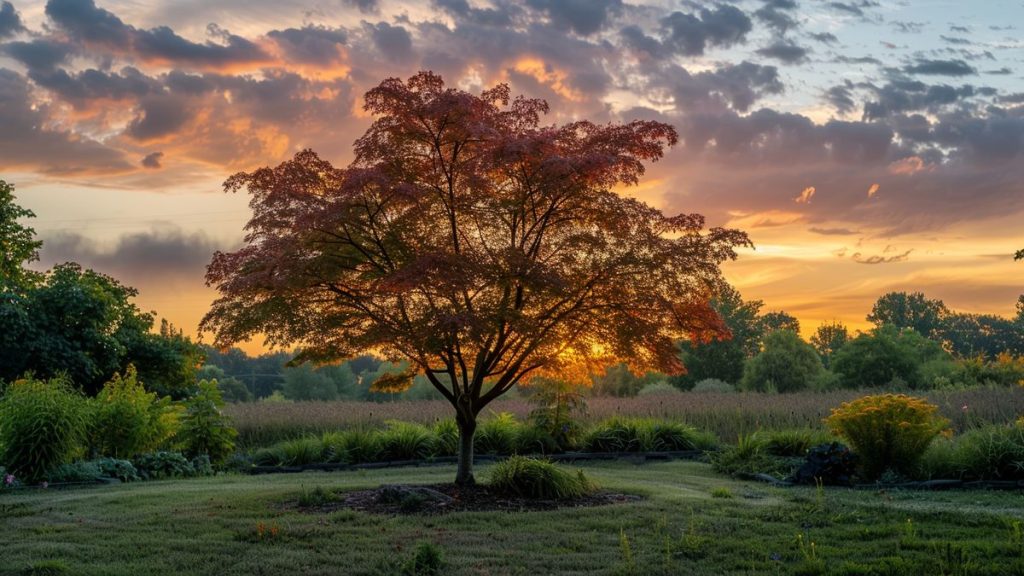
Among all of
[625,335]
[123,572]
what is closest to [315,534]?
[123,572]

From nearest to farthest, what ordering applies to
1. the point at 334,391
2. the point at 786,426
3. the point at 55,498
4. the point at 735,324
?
the point at 55,498, the point at 786,426, the point at 735,324, the point at 334,391

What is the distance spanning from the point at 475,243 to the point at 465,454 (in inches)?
116

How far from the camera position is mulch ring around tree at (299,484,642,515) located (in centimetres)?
1115

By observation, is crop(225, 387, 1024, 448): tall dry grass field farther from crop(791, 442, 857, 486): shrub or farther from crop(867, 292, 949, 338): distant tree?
crop(867, 292, 949, 338): distant tree

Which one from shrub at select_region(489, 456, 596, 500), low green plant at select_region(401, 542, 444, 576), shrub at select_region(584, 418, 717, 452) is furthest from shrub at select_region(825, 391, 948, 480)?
low green plant at select_region(401, 542, 444, 576)

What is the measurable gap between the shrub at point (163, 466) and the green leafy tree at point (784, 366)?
33.5 metres

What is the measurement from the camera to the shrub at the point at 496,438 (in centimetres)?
1959

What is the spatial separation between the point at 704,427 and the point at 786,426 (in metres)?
2.03

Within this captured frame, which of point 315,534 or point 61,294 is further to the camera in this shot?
point 61,294

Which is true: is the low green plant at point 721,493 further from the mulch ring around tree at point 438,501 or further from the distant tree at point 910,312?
the distant tree at point 910,312

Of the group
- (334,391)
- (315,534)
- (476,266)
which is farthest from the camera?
(334,391)

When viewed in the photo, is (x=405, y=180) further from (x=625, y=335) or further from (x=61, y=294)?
(x=61, y=294)

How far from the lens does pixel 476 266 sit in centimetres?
1190

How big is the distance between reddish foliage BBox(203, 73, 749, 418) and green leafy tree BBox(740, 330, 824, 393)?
35148 millimetres
